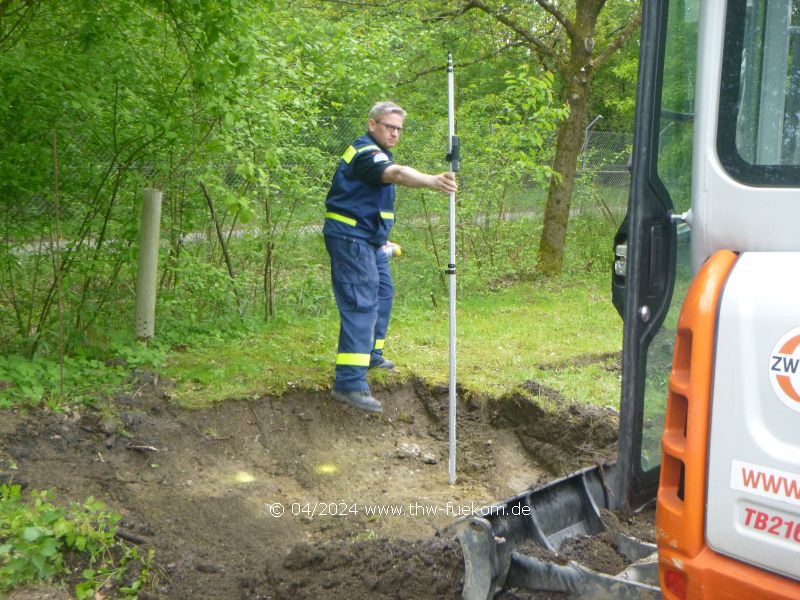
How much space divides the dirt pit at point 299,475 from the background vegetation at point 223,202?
1.07 feet

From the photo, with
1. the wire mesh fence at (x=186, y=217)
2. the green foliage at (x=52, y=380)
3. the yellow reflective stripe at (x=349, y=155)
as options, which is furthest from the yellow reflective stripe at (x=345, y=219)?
the green foliage at (x=52, y=380)

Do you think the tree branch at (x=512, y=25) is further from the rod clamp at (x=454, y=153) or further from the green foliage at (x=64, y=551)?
the green foliage at (x=64, y=551)

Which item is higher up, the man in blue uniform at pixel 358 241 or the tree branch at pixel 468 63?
the tree branch at pixel 468 63

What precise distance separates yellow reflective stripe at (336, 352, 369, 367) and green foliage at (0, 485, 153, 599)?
88.7 inches

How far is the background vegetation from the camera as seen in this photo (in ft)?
18.1

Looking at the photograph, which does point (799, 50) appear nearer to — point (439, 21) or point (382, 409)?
point (382, 409)

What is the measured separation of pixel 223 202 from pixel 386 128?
2.26 metres

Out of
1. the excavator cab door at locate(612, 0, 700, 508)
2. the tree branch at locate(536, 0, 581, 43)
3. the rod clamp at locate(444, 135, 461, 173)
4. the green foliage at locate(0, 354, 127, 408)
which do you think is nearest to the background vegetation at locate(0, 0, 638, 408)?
the green foliage at locate(0, 354, 127, 408)

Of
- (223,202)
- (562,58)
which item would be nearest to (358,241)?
(223,202)

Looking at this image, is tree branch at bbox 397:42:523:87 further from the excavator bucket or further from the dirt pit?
the excavator bucket

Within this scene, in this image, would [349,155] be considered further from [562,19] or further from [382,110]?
[562,19]

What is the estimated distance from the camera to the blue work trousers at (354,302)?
571 centimetres

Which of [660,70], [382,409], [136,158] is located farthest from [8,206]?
[660,70]

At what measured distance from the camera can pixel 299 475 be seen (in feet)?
17.8
